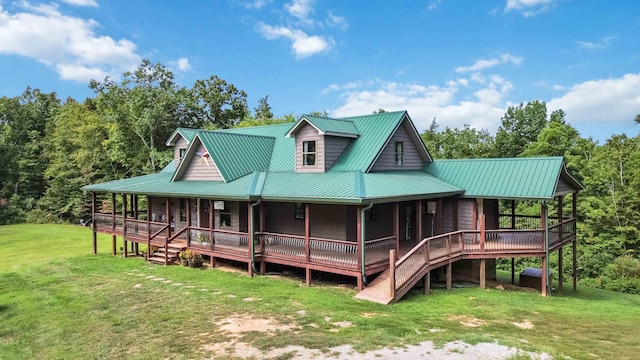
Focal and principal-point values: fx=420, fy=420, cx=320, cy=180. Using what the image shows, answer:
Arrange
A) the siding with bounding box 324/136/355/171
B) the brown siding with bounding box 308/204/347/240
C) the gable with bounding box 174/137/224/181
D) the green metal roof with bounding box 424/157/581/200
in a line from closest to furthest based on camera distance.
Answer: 1. the green metal roof with bounding box 424/157/581/200
2. the brown siding with bounding box 308/204/347/240
3. the siding with bounding box 324/136/355/171
4. the gable with bounding box 174/137/224/181

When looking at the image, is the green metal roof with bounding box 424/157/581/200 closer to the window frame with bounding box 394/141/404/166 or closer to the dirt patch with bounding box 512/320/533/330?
the window frame with bounding box 394/141/404/166

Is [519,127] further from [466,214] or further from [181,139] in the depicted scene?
[181,139]

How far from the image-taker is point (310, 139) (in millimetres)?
18859

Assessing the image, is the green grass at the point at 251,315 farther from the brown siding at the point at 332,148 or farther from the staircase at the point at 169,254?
the brown siding at the point at 332,148

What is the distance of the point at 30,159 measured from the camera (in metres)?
49.4

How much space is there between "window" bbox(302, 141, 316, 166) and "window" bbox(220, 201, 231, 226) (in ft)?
13.7

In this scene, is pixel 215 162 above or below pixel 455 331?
above

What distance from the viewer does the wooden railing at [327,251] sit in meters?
14.5

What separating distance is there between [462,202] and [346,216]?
18.8 feet

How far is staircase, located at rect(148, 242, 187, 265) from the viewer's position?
63.5ft

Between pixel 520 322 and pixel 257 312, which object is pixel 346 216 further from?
pixel 520 322

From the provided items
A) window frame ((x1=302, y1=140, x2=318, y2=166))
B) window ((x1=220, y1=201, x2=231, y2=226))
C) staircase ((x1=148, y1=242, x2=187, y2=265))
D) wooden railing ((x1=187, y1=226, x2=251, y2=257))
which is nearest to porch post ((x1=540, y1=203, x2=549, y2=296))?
window frame ((x1=302, y1=140, x2=318, y2=166))

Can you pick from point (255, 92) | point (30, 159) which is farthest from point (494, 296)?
point (30, 159)

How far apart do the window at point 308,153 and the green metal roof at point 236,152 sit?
9.71 ft
